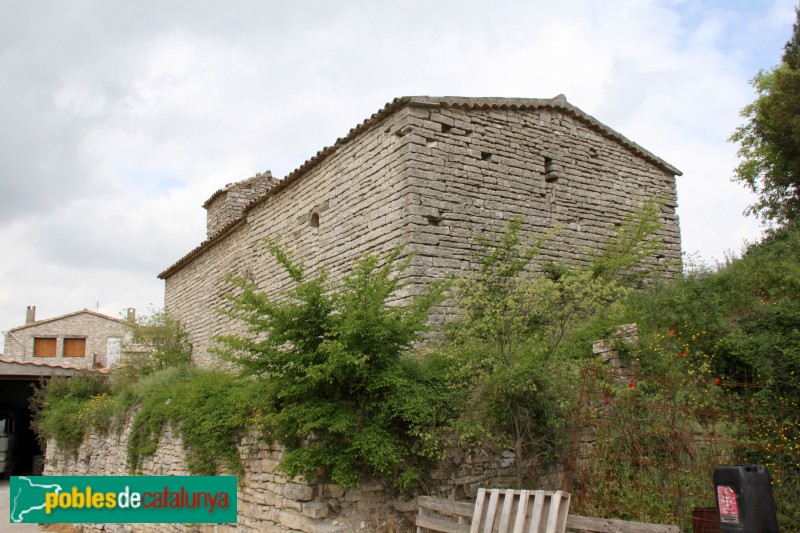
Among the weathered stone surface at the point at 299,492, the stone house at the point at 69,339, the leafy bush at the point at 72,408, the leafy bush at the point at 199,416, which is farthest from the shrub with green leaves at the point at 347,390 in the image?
the stone house at the point at 69,339

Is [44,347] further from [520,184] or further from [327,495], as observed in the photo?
[327,495]

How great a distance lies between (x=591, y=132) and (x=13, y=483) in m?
12.0

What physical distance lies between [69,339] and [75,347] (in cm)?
47

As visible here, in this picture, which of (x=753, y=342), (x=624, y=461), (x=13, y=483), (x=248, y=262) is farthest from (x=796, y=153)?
(x=13, y=483)

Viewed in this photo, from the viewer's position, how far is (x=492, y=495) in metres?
5.60

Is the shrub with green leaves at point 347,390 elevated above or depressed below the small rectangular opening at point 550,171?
below

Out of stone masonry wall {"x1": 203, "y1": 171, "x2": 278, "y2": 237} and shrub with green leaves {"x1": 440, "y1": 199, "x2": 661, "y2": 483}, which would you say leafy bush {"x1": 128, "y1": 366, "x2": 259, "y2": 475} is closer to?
shrub with green leaves {"x1": 440, "y1": 199, "x2": 661, "y2": 483}

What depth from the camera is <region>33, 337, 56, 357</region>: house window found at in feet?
97.7

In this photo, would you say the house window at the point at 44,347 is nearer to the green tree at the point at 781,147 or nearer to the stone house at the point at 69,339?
the stone house at the point at 69,339

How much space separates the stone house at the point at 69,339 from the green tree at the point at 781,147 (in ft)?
84.5

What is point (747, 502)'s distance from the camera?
425cm

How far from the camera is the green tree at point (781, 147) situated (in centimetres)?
1241

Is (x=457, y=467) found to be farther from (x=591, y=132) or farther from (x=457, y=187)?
(x=591, y=132)

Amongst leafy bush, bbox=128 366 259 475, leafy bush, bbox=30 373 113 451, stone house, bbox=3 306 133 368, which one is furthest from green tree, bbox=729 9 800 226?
stone house, bbox=3 306 133 368
